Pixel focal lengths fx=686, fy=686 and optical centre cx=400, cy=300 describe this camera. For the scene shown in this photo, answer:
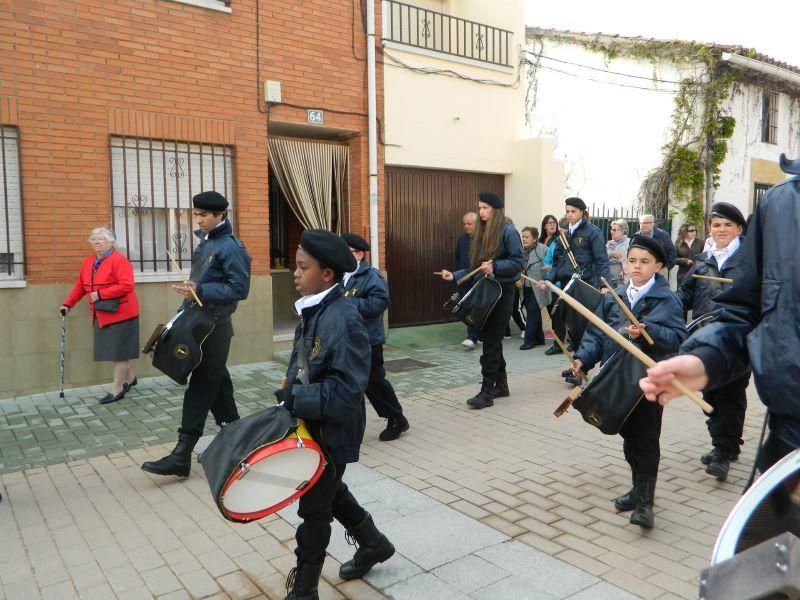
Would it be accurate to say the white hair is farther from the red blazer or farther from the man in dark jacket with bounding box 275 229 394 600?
the man in dark jacket with bounding box 275 229 394 600

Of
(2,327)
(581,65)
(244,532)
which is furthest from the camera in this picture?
(581,65)

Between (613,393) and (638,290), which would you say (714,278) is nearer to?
(638,290)

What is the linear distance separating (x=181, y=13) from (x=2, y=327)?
13.5ft

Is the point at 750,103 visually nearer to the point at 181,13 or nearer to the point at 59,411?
the point at 181,13

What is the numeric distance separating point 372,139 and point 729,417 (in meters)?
6.51

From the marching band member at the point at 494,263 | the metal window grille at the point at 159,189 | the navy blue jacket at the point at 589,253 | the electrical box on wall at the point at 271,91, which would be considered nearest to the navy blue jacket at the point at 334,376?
the marching band member at the point at 494,263

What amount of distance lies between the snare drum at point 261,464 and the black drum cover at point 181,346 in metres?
1.88

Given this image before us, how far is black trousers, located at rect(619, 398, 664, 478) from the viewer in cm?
409

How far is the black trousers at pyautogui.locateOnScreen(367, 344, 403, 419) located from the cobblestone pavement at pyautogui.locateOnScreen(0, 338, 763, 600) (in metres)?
0.27

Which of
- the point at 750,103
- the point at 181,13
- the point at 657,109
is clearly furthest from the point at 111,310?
the point at 750,103

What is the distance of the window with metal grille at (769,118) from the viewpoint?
16641 millimetres

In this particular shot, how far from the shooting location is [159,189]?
8289 mm

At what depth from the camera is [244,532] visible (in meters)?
4.08

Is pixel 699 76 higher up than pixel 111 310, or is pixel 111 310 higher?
pixel 699 76
